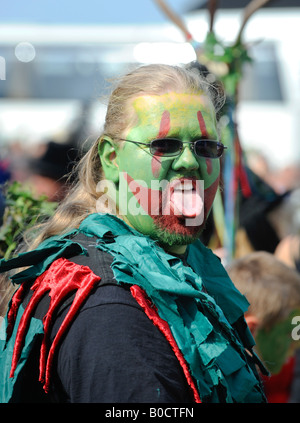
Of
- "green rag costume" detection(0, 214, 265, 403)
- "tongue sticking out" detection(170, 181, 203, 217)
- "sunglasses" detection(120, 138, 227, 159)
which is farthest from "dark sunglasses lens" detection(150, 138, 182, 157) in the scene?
"green rag costume" detection(0, 214, 265, 403)

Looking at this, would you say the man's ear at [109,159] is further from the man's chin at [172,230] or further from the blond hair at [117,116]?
the man's chin at [172,230]

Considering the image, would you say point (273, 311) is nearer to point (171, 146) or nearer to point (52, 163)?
point (171, 146)

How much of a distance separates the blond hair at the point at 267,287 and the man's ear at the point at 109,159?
1261 mm

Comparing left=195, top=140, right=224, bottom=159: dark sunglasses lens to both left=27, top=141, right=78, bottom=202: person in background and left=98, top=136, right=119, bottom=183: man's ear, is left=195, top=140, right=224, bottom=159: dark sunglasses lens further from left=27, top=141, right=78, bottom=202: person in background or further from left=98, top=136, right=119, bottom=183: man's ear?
left=27, top=141, right=78, bottom=202: person in background

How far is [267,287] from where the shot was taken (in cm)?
303

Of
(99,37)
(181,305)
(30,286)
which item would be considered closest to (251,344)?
(181,305)

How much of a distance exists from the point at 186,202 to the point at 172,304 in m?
0.33

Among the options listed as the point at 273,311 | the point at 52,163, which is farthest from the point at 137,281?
the point at 52,163

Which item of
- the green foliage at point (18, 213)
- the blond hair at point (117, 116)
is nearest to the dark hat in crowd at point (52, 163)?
the green foliage at point (18, 213)

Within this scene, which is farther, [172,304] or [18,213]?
[18,213]

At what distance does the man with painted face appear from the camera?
4.75 ft

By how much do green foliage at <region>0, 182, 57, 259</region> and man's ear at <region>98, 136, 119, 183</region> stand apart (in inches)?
23.9

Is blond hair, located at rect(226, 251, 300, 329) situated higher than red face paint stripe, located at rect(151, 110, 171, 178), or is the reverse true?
red face paint stripe, located at rect(151, 110, 171, 178)

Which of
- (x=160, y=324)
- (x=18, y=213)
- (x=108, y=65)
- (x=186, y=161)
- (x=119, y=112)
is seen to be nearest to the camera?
(x=160, y=324)
